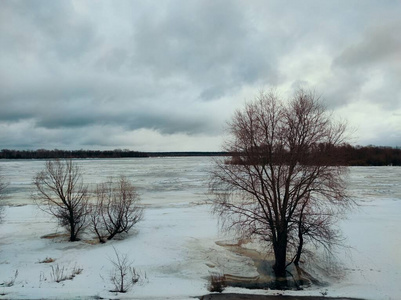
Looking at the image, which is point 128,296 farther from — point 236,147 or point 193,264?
point 236,147

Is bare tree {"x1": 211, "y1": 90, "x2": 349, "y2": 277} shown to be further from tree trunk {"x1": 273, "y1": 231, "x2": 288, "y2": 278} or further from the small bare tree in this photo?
the small bare tree

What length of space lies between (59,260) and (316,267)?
1111 cm

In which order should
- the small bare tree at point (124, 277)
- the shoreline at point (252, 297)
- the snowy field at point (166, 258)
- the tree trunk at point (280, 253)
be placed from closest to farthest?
the shoreline at point (252, 297), the small bare tree at point (124, 277), the snowy field at point (166, 258), the tree trunk at point (280, 253)

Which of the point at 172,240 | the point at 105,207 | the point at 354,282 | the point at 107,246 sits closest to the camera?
the point at 354,282

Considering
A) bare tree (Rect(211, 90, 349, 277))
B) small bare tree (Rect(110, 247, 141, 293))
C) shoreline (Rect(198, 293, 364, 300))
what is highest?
bare tree (Rect(211, 90, 349, 277))

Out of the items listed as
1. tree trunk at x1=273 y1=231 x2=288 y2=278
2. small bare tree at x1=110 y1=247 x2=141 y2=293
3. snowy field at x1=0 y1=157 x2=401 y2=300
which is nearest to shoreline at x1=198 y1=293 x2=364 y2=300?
snowy field at x1=0 y1=157 x2=401 y2=300

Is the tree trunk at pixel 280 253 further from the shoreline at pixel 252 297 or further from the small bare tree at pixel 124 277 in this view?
the small bare tree at pixel 124 277

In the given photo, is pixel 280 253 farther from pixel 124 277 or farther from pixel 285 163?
pixel 124 277

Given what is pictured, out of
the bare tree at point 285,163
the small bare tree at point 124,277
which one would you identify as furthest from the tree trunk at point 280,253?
the small bare tree at point 124,277

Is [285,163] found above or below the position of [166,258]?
above

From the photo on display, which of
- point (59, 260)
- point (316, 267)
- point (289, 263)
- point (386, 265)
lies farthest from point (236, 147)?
point (59, 260)

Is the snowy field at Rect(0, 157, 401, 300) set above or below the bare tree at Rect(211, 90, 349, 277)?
below

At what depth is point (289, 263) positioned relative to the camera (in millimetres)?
11641

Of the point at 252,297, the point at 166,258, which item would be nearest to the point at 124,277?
the point at 166,258
